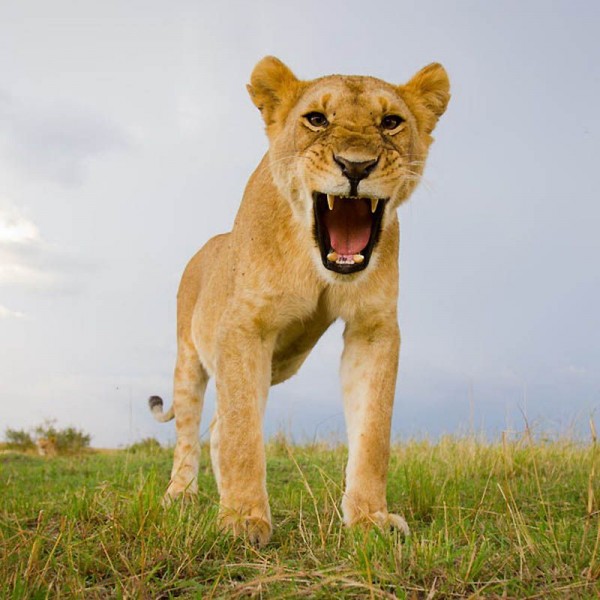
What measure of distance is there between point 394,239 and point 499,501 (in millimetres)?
1759

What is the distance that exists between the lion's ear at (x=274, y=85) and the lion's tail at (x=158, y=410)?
387 centimetres

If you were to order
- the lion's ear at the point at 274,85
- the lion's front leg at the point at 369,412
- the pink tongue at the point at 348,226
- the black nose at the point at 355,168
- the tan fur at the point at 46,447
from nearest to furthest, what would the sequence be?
1. the black nose at the point at 355,168
2. the pink tongue at the point at 348,226
3. the lion's front leg at the point at 369,412
4. the lion's ear at the point at 274,85
5. the tan fur at the point at 46,447

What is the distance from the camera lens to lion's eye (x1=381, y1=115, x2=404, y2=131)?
386 cm

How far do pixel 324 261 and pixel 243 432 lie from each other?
89 centimetres

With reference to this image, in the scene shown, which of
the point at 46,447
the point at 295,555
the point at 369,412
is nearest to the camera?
the point at 295,555

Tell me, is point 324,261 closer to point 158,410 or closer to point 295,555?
point 295,555

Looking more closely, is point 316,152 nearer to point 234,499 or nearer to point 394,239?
point 394,239

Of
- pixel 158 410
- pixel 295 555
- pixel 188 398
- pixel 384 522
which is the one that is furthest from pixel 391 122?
pixel 158 410

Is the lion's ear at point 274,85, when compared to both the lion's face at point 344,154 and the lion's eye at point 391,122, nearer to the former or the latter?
the lion's face at point 344,154

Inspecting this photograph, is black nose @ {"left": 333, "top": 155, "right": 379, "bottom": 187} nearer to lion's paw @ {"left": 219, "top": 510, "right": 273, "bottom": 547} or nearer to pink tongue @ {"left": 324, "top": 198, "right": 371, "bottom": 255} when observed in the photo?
pink tongue @ {"left": 324, "top": 198, "right": 371, "bottom": 255}

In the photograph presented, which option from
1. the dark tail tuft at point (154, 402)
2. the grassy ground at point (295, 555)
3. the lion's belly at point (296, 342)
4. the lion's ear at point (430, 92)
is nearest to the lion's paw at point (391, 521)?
the grassy ground at point (295, 555)

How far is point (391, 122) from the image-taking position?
389 cm

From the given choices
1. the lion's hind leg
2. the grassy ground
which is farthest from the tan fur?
the grassy ground

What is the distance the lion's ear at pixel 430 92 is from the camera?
4.27 meters
